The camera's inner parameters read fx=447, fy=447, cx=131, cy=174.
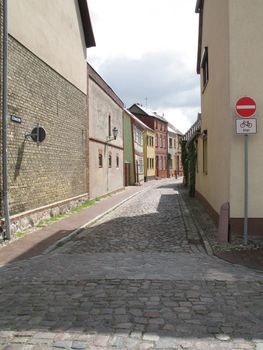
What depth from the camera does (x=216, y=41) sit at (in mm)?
11977

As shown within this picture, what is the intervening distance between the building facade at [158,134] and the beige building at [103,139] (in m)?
30.5

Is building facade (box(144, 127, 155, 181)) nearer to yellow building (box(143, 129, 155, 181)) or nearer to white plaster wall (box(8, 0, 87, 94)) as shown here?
yellow building (box(143, 129, 155, 181))

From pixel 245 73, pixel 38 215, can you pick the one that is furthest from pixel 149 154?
pixel 245 73

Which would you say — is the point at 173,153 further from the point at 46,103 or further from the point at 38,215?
the point at 38,215

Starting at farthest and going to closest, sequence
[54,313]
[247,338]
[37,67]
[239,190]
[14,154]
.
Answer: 1. [37,67]
2. [14,154]
3. [239,190]
4. [54,313]
5. [247,338]

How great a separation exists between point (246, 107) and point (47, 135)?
7006 mm

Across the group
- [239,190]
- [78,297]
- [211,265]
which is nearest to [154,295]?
[78,297]

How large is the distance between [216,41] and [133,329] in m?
9.30

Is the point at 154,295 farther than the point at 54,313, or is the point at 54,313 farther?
the point at 154,295

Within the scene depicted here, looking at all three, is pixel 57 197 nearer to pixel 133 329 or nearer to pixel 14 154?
pixel 14 154

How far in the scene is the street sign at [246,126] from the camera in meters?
8.82

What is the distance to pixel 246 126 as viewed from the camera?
8.85 meters

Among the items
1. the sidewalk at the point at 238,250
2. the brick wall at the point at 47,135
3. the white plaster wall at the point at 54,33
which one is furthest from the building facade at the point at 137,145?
the sidewalk at the point at 238,250

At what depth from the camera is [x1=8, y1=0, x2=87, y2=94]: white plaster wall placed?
38.4ft
